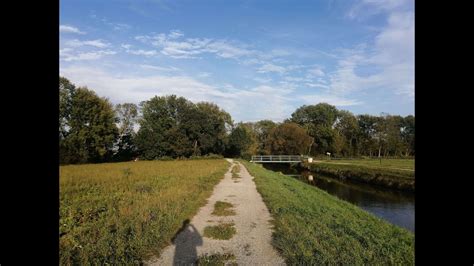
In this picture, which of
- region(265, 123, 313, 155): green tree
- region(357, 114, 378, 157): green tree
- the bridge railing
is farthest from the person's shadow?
region(265, 123, 313, 155): green tree

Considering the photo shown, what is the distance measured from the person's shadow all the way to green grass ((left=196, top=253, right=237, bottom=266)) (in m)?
0.18

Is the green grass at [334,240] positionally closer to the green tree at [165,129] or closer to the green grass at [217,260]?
the green grass at [217,260]

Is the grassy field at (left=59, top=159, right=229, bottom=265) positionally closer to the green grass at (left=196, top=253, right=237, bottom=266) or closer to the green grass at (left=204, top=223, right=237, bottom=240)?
the green grass at (left=204, top=223, right=237, bottom=240)

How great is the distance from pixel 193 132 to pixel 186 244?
59.2 meters

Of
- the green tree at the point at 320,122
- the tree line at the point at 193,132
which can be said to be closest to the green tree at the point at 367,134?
the tree line at the point at 193,132

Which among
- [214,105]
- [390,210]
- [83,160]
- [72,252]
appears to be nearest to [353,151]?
[214,105]

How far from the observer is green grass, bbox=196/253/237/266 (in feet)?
18.1

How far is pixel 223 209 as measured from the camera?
432 inches

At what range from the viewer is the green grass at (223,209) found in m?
10.3

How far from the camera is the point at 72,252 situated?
594cm

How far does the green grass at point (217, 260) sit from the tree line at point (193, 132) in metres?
43.3
